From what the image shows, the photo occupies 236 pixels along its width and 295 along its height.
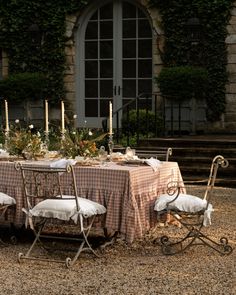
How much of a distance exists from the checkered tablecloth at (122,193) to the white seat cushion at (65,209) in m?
0.14

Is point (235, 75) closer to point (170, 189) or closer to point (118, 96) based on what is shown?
point (118, 96)

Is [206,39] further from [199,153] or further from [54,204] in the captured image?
[54,204]

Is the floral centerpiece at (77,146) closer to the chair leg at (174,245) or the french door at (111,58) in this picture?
the chair leg at (174,245)

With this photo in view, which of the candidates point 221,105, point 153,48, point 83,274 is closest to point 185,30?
point 153,48

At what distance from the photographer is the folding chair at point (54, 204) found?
207 inches

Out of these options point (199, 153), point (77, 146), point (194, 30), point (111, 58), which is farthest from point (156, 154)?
point (111, 58)

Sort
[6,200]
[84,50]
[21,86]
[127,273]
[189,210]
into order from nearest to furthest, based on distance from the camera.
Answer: [127,273], [189,210], [6,200], [21,86], [84,50]

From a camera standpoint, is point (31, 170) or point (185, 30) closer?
point (31, 170)

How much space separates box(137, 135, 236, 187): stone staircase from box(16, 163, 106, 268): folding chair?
4.49 m

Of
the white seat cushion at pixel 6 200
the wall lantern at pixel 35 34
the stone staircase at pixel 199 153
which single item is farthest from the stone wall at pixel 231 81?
the white seat cushion at pixel 6 200

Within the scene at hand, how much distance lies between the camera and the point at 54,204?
210 inches

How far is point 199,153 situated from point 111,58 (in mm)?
3952

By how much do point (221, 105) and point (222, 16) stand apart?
1.71m

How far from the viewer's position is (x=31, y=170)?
5438mm
